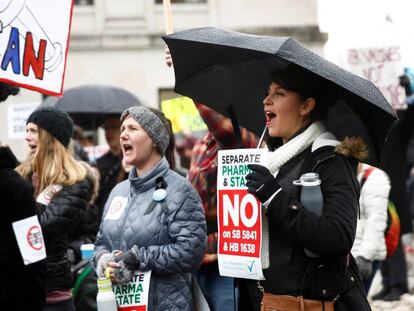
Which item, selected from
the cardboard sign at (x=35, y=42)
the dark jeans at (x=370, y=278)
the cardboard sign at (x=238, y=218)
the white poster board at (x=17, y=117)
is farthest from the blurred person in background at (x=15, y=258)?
the white poster board at (x=17, y=117)

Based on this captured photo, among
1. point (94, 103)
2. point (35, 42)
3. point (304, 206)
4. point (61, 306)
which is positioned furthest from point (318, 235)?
point (94, 103)

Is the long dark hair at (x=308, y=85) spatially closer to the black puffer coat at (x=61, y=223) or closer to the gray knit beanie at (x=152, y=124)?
the gray knit beanie at (x=152, y=124)

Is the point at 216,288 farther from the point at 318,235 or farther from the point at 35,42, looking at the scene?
the point at 35,42

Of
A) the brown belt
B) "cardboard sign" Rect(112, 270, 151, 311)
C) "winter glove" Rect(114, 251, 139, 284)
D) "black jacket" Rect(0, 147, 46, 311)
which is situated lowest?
"cardboard sign" Rect(112, 270, 151, 311)

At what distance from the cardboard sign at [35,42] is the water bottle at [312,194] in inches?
47.3

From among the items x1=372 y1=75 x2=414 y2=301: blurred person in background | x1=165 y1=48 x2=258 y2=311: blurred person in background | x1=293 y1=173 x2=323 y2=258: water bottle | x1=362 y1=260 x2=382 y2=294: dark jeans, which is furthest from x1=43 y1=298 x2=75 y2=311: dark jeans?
x1=372 y1=75 x2=414 y2=301: blurred person in background

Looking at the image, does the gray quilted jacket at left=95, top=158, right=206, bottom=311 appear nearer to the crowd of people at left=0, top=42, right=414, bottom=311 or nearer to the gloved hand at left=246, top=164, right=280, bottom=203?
the crowd of people at left=0, top=42, right=414, bottom=311

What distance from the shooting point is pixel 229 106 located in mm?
4594

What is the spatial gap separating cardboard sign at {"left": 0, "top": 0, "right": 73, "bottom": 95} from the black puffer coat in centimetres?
158

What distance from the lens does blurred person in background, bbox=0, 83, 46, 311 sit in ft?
10.8

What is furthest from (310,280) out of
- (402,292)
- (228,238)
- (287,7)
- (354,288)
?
(287,7)

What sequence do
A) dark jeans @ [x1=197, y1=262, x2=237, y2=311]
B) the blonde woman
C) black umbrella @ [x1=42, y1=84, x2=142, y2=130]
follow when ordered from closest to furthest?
dark jeans @ [x1=197, y1=262, x2=237, y2=311], the blonde woman, black umbrella @ [x1=42, y1=84, x2=142, y2=130]

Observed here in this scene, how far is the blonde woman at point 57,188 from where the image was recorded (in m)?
5.43

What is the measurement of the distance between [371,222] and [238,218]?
3.12 meters
